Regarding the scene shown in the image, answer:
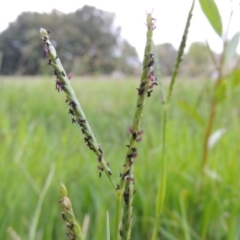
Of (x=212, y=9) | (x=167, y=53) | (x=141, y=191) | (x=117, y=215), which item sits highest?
(x=167, y=53)

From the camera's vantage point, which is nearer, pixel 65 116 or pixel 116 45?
pixel 65 116

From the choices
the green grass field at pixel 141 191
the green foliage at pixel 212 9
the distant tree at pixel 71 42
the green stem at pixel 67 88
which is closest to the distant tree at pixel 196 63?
the distant tree at pixel 71 42

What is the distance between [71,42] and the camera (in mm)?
3395

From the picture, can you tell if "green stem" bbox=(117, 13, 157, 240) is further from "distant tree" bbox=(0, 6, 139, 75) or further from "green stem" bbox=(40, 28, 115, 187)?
"distant tree" bbox=(0, 6, 139, 75)

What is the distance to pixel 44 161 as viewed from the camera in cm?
117

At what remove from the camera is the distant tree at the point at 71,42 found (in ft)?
8.08

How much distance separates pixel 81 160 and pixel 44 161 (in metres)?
0.15

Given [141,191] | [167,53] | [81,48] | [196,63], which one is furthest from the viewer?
[81,48]

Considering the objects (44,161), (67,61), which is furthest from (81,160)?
(67,61)

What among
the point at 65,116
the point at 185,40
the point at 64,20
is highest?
the point at 64,20

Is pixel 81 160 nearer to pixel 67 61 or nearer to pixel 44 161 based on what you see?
pixel 44 161

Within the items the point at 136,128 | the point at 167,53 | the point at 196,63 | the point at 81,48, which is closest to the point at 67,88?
the point at 136,128

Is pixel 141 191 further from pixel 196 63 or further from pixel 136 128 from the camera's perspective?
pixel 196 63

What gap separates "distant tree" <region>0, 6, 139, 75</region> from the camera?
97.0 inches
